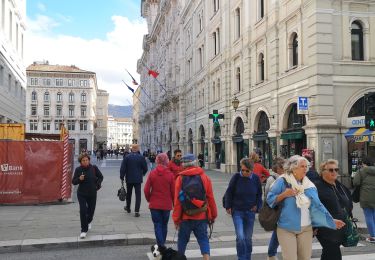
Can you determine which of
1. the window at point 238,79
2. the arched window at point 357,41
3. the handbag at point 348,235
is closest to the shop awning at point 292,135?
the arched window at point 357,41

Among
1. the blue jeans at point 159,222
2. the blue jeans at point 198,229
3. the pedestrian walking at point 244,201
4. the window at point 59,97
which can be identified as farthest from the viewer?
the window at point 59,97

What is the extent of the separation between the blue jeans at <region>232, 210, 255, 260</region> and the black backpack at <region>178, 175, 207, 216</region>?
2.34 feet

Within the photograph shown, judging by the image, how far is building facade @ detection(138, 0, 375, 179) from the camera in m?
18.3

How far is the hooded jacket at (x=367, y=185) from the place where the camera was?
8.64 meters

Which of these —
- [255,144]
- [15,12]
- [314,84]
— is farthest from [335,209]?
[15,12]

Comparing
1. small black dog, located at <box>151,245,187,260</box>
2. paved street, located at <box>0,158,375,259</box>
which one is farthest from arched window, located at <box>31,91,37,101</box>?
small black dog, located at <box>151,245,187,260</box>

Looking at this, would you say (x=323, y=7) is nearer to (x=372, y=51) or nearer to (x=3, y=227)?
(x=372, y=51)

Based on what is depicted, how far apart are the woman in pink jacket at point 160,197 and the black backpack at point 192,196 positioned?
4.92 feet

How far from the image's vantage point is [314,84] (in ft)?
60.1

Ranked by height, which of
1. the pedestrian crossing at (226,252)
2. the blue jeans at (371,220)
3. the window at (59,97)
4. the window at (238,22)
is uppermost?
the window at (59,97)

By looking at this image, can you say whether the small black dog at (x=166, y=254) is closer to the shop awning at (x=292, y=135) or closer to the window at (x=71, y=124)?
the shop awning at (x=292, y=135)

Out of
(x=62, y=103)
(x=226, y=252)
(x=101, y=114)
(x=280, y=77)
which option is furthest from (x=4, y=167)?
(x=101, y=114)

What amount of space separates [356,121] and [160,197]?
12.7 meters

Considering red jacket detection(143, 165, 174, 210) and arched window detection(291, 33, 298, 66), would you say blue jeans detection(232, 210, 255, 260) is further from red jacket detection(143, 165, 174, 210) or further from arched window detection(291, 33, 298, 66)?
arched window detection(291, 33, 298, 66)
